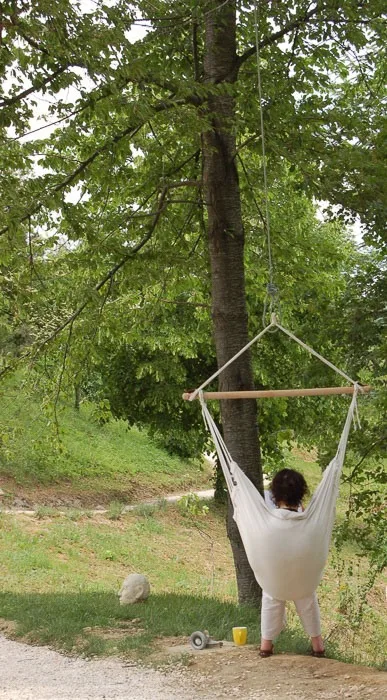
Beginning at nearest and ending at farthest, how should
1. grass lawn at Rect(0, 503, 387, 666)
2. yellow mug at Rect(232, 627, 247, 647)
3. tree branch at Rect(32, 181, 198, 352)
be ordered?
yellow mug at Rect(232, 627, 247, 647)
grass lawn at Rect(0, 503, 387, 666)
tree branch at Rect(32, 181, 198, 352)

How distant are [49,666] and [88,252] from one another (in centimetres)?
416

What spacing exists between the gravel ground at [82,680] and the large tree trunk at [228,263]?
7.19 feet

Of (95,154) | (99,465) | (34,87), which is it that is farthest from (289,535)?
(99,465)

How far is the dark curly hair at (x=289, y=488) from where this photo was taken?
534 cm

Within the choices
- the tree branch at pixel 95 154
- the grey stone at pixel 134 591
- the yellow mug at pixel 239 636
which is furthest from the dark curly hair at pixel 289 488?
the tree branch at pixel 95 154

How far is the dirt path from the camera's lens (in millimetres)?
4777

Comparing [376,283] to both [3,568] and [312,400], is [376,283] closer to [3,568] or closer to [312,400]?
[3,568]

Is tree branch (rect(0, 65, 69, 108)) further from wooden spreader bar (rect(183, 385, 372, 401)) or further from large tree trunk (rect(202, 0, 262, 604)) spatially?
wooden spreader bar (rect(183, 385, 372, 401))

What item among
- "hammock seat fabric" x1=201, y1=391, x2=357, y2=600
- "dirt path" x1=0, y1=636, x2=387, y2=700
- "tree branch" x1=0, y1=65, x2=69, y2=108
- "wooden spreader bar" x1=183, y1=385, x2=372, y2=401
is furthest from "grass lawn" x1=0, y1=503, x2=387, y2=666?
"tree branch" x1=0, y1=65, x2=69, y2=108

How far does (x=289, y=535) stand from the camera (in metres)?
5.09

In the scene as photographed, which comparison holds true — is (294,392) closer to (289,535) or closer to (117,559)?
(289,535)

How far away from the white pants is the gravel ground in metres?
0.61

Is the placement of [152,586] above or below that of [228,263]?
below

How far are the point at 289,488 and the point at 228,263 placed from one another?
111 inches
